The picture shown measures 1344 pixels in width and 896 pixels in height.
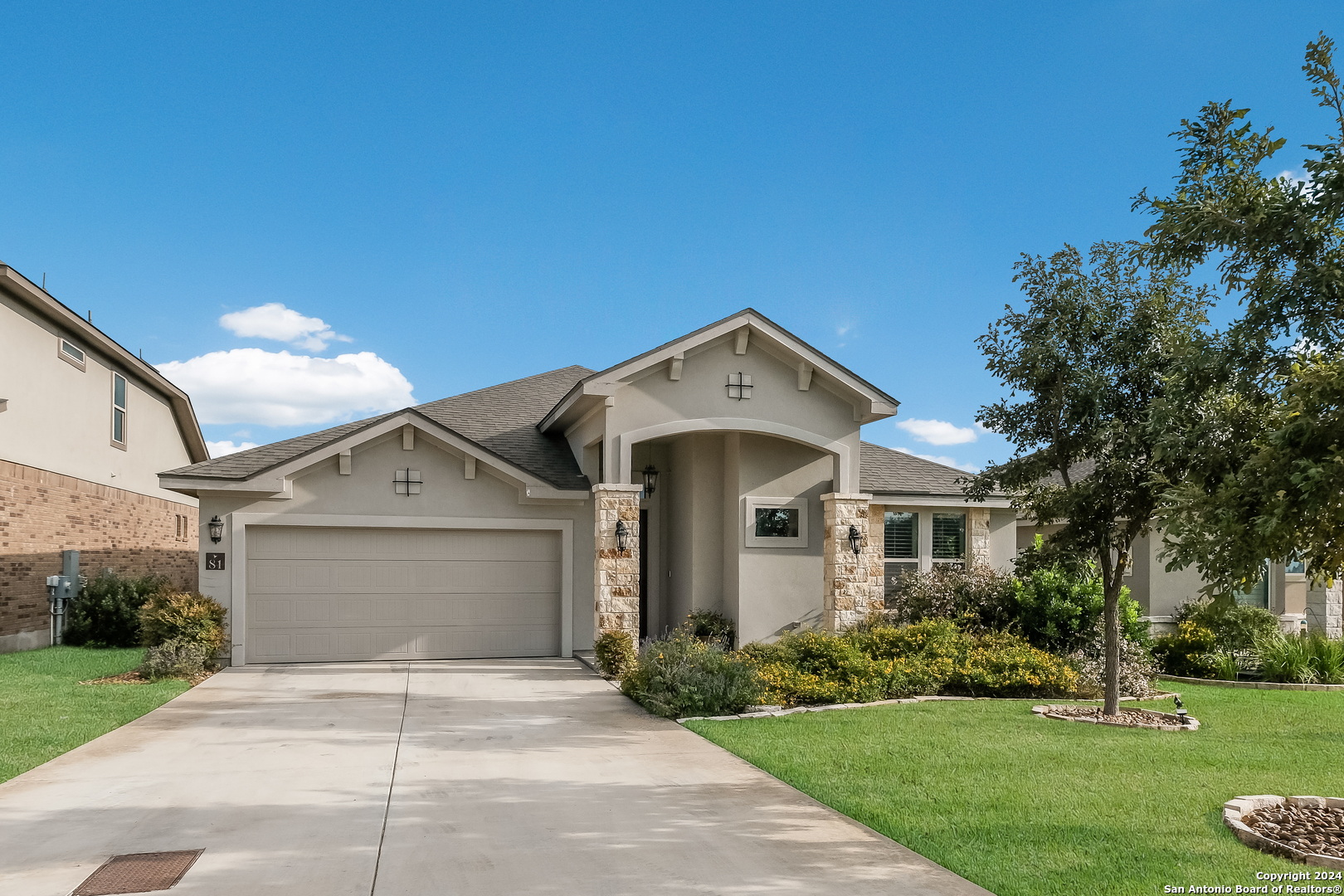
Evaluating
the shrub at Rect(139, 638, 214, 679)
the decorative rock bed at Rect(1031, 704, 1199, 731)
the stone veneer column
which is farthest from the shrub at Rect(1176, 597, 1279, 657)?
the shrub at Rect(139, 638, 214, 679)

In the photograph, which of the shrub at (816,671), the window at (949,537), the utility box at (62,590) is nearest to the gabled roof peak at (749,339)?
the window at (949,537)

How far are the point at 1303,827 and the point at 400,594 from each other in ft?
41.3

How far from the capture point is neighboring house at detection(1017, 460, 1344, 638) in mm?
18688

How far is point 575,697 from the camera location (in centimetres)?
1194

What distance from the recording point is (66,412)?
18922 millimetres

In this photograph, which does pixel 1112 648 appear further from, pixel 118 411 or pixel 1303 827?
pixel 118 411

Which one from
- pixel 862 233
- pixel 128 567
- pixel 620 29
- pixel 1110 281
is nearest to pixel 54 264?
pixel 128 567

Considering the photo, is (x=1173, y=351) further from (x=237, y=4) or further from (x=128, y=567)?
(x=128, y=567)

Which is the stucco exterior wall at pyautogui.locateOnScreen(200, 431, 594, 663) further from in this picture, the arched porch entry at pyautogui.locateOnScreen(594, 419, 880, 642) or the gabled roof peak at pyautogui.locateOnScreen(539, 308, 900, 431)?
the gabled roof peak at pyautogui.locateOnScreen(539, 308, 900, 431)

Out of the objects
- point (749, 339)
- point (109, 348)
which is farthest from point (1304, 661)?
point (109, 348)

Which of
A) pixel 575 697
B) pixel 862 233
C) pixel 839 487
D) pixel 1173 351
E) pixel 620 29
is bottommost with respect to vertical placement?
pixel 575 697

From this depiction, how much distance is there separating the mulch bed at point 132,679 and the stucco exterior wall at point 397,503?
4.08 feet

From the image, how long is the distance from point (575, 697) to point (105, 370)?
50.0 ft

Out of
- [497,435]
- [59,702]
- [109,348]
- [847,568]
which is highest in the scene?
[109,348]
